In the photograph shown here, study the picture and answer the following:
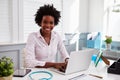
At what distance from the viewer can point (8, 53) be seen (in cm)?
289

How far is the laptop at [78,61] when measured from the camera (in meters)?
1.40

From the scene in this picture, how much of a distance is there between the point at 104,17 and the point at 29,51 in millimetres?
2351

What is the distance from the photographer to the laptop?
4.59 feet

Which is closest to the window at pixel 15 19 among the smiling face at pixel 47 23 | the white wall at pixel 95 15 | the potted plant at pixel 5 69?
the smiling face at pixel 47 23

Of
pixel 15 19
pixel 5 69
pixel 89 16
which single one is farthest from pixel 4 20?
pixel 89 16

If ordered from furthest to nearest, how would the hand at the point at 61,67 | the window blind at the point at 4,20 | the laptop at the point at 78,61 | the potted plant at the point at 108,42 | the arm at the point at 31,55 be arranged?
the potted plant at the point at 108,42 < the window blind at the point at 4,20 < the arm at the point at 31,55 < the hand at the point at 61,67 < the laptop at the point at 78,61

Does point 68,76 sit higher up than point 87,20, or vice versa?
point 87,20

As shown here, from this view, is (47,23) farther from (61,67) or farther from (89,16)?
(89,16)

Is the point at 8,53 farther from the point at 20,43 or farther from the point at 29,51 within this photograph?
the point at 29,51

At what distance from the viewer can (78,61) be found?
4.82 feet

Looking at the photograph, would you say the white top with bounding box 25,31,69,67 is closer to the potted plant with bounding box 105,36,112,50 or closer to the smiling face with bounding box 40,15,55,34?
the smiling face with bounding box 40,15,55,34

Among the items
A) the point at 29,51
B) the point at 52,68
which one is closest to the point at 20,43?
the point at 29,51

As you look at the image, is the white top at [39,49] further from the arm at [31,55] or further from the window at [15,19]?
the window at [15,19]

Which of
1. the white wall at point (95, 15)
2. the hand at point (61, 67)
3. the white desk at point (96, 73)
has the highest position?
the white wall at point (95, 15)
